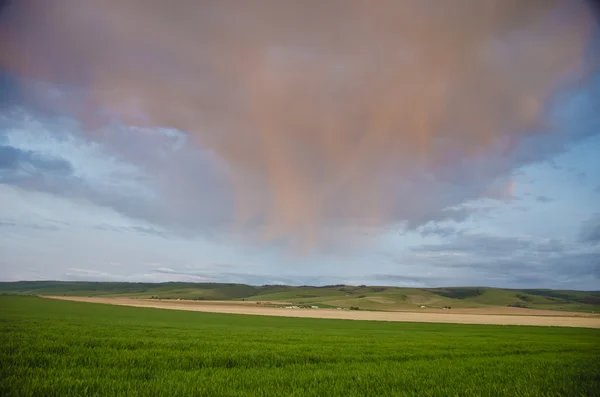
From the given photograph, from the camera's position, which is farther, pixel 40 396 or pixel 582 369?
pixel 582 369

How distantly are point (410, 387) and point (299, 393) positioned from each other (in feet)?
13.0

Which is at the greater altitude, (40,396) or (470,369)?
(40,396)

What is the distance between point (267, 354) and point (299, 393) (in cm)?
908

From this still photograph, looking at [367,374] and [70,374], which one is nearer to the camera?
[70,374]

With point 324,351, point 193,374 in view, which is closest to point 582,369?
point 324,351

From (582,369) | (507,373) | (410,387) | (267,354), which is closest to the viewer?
(410,387)

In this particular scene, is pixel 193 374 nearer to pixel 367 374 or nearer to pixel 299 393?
pixel 299 393

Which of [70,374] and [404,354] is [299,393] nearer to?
[70,374]

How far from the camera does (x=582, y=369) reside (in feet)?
55.9

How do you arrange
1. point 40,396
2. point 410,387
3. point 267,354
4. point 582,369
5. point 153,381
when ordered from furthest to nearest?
point 267,354, point 582,369, point 410,387, point 153,381, point 40,396

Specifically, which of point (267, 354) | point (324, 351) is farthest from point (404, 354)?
point (267, 354)

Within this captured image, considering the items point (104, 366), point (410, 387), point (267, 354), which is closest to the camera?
point (410, 387)

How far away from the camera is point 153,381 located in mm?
11336

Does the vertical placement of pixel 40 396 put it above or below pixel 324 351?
above
